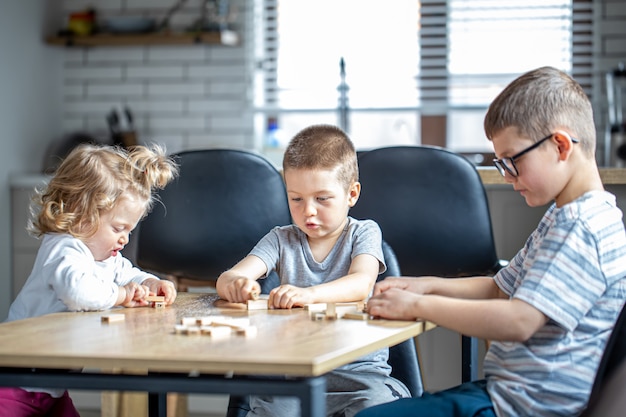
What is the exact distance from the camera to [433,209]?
271 centimetres

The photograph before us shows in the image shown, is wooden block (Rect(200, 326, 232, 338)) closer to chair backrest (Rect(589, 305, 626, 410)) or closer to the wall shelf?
chair backrest (Rect(589, 305, 626, 410))

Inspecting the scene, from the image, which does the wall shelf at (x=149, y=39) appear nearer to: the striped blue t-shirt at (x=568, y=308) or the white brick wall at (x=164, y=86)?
the white brick wall at (x=164, y=86)

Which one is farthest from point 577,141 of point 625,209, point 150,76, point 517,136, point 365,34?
point 150,76

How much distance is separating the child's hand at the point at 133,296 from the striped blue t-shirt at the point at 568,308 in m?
0.73

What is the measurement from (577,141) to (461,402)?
0.50 metres

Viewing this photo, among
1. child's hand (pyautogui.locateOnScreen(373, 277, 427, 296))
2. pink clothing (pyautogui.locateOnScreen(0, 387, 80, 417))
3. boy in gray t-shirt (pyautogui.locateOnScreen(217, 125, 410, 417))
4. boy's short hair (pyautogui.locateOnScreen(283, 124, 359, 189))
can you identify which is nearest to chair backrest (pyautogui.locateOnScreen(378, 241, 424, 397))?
boy in gray t-shirt (pyautogui.locateOnScreen(217, 125, 410, 417))

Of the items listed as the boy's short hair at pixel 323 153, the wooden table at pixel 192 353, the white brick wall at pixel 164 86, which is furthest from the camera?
the white brick wall at pixel 164 86

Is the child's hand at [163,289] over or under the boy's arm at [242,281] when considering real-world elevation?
under

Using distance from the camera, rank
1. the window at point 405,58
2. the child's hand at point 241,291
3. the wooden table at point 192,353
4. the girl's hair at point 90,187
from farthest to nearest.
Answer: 1. the window at point 405,58
2. the girl's hair at point 90,187
3. the child's hand at point 241,291
4. the wooden table at point 192,353

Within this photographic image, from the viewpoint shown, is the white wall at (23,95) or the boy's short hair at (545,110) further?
the white wall at (23,95)

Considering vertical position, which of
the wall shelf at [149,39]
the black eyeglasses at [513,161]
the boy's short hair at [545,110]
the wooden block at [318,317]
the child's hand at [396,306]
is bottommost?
the wooden block at [318,317]

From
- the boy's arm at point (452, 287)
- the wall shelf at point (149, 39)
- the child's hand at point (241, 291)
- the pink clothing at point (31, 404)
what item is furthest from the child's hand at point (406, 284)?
the wall shelf at point (149, 39)

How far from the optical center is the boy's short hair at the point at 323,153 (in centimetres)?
202

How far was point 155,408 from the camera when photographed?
1.83 meters
